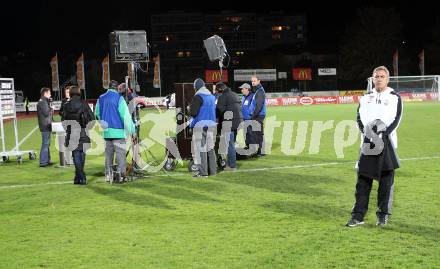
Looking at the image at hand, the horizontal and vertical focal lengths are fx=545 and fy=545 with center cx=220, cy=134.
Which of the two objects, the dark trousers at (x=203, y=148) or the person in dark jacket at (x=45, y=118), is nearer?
the dark trousers at (x=203, y=148)

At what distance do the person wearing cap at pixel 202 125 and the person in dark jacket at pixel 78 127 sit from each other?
211 cm

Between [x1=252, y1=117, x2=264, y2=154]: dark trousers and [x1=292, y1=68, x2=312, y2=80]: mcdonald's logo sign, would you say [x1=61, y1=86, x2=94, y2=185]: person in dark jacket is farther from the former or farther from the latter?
[x1=292, y1=68, x2=312, y2=80]: mcdonald's logo sign

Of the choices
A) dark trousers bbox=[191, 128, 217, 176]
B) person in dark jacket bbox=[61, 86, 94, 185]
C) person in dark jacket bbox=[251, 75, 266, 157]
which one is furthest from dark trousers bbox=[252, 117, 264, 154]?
person in dark jacket bbox=[61, 86, 94, 185]

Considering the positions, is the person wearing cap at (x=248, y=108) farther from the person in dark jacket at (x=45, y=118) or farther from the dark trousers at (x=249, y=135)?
the person in dark jacket at (x=45, y=118)

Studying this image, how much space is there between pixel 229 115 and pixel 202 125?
3.56 feet

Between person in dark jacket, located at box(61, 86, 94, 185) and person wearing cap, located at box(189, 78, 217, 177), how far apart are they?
2106 millimetres

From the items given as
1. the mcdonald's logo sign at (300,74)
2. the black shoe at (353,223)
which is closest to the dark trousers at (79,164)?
the black shoe at (353,223)

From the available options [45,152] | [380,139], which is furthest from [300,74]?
[380,139]

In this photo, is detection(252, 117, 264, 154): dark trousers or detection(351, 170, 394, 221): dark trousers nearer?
detection(351, 170, 394, 221): dark trousers

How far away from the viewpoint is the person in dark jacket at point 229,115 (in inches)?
468

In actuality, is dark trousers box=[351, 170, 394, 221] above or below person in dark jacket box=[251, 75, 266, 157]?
below

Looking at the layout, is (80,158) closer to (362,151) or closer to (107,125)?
(107,125)

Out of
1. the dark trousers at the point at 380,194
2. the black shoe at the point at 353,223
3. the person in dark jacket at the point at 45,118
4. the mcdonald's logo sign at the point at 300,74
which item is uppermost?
the mcdonald's logo sign at the point at 300,74

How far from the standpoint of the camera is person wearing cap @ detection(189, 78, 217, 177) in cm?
1092
